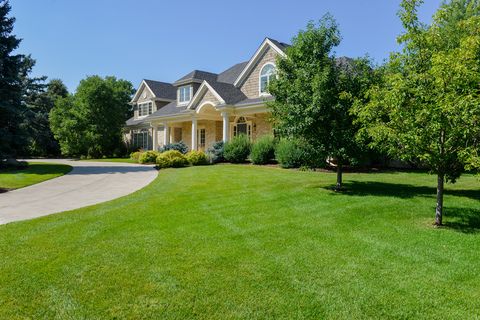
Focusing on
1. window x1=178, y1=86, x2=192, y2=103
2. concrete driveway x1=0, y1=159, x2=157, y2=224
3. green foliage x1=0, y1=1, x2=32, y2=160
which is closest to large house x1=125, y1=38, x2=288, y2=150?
window x1=178, y1=86, x2=192, y2=103

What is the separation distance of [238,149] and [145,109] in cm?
2081

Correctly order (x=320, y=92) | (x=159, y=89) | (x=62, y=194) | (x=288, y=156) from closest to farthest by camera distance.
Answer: (x=320, y=92) → (x=62, y=194) → (x=288, y=156) → (x=159, y=89)

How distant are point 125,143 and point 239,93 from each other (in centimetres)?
1961

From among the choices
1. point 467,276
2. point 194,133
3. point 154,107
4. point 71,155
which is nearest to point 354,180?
point 467,276

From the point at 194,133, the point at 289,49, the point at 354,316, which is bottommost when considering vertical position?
the point at 354,316

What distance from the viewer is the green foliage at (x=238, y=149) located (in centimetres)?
2198

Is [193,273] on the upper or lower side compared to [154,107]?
lower

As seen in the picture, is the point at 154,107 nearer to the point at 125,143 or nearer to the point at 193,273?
the point at 125,143

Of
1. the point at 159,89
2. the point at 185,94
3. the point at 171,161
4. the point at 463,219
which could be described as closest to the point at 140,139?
the point at 159,89

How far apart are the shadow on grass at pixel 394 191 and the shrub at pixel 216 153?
38.5 feet

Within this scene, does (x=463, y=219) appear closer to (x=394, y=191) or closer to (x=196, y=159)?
(x=394, y=191)

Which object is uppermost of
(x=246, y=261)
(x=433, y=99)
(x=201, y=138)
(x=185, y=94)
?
(x=185, y=94)

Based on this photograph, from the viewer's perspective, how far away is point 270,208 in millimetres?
8898

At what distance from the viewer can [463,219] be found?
26.1ft
